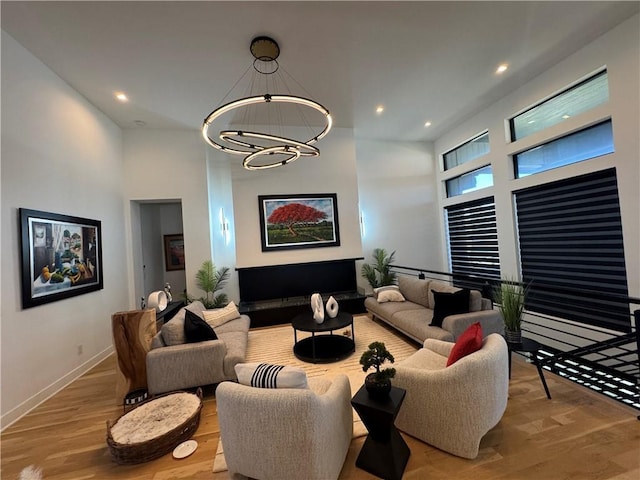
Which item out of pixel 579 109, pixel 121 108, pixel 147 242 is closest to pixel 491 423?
pixel 579 109

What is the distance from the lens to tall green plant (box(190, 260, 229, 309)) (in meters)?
5.04

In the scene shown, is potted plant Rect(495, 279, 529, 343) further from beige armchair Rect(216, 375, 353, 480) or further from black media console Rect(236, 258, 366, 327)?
black media console Rect(236, 258, 366, 327)

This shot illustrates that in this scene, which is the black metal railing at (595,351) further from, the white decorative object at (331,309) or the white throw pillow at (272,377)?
the white throw pillow at (272,377)

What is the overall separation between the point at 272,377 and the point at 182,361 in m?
1.54

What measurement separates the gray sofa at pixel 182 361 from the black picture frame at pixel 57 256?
1463 mm

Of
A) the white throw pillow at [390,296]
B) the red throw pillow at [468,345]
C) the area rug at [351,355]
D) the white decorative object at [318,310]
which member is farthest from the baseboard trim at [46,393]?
the white throw pillow at [390,296]

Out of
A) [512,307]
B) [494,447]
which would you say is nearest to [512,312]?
[512,307]

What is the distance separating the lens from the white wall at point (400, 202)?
6.59m

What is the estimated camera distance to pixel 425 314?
384 cm

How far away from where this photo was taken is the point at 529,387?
102 inches

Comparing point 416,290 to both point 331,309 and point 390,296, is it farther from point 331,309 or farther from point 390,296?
point 331,309

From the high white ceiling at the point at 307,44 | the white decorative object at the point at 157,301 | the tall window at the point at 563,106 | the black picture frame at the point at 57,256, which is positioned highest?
the high white ceiling at the point at 307,44

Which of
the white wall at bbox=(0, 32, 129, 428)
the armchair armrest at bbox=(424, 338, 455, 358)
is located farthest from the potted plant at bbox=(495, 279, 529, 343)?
the white wall at bbox=(0, 32, 129, 428)

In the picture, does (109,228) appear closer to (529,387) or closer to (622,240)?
(529,387)
